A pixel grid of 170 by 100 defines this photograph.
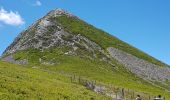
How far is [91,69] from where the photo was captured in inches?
5251

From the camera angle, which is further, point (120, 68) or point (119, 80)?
point (120, 68)

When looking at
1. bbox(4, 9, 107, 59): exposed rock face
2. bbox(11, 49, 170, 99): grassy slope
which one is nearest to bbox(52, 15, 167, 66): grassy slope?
bbox(4, 9, 107, 59): exposed rock face

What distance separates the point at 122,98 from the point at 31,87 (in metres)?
39.0

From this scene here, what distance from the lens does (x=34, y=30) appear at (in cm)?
16475

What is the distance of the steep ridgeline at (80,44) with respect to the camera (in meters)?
152

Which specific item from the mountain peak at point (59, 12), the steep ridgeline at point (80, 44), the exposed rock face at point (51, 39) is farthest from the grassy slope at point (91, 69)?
the mountain peak at point (59, 12)

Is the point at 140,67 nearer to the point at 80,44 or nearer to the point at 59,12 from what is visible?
the point at 80,44

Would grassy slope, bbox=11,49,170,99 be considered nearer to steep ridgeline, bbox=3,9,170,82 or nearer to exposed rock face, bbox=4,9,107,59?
steep ridgeline, bbox=3,9,170,82

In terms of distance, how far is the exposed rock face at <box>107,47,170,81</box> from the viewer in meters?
157

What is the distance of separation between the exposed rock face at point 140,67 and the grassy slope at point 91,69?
23.0 ft

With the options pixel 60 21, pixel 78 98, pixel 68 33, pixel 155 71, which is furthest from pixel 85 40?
pixel 78 98

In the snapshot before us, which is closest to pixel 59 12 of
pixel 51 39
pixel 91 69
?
pixel 51 39

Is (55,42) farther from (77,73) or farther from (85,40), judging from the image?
(77,73)

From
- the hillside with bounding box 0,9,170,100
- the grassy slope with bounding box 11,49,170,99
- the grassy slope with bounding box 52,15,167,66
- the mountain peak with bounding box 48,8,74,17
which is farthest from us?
the mountain peak with bounding box 48,8,74,17
